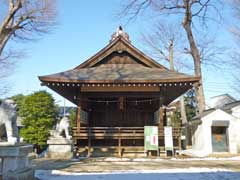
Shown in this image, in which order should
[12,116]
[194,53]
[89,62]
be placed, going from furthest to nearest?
[194,53]
[89,62]
[12,116]

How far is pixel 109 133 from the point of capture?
46.1 ft

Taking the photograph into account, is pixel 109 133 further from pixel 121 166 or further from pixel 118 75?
pixel 121 166

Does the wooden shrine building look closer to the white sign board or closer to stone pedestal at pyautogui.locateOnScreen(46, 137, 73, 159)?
the white sign board

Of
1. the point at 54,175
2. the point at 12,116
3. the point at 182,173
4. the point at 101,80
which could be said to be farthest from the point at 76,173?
the point at 101,80

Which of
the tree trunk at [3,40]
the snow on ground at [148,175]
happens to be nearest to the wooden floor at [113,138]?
the snow on ground at [148,175]

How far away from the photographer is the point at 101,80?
13.2 m

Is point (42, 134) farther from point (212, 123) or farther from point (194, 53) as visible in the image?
point (194, 53)

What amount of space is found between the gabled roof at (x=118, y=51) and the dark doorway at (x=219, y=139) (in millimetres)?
4770

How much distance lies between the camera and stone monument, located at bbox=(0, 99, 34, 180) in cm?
605

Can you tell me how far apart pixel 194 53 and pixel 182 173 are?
15169mm

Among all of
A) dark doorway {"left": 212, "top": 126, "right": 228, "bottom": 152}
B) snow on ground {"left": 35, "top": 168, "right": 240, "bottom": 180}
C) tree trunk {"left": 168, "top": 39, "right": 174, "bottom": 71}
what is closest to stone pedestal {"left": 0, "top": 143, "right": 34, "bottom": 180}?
snow on ground {"left": 35, "top": 168, "right": 240, "bottom": 180}

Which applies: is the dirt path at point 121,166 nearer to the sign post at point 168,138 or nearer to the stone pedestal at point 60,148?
the stone pedestal at point 60,148

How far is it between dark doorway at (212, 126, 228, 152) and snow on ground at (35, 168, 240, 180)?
8.05 m

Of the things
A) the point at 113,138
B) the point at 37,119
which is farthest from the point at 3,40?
the point at 113,138
